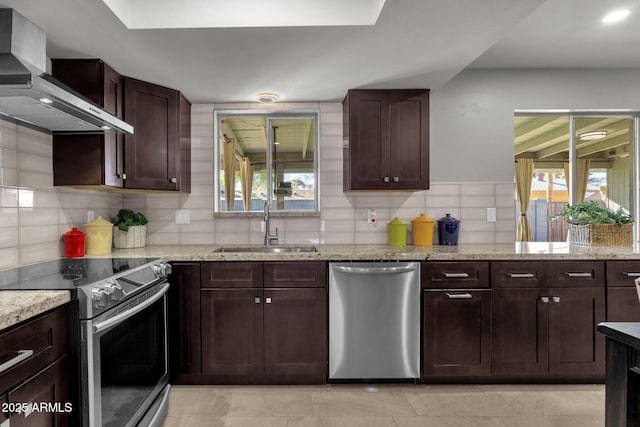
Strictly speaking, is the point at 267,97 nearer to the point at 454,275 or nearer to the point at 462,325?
the point at 454,275

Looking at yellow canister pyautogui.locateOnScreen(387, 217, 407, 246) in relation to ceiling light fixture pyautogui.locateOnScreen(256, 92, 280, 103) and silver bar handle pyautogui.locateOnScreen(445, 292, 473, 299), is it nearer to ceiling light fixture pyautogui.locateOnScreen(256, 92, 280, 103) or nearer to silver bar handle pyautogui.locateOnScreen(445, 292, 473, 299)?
silver bar handle pyautogui.locateOnScreen(445, 292, 473, 299)

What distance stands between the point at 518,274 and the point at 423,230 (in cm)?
78

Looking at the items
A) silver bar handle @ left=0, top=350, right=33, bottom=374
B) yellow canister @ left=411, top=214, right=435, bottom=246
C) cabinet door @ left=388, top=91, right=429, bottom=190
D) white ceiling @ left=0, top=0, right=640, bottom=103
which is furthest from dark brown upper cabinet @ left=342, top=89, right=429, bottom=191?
silver bar handle @ left=0, top=350, right=33, bottom=374

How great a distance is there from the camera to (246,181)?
3.37m

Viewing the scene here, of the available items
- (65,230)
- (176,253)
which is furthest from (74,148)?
(176,253)

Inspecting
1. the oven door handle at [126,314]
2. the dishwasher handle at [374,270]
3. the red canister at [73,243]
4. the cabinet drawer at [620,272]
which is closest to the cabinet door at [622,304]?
the cabinet drawer at [620,272]

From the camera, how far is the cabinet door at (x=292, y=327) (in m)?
2.51

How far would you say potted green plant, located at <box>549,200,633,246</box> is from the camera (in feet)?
9.49

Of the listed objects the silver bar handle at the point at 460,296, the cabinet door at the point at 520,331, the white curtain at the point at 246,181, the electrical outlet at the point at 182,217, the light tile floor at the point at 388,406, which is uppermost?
the white curtain at the point at 246,181

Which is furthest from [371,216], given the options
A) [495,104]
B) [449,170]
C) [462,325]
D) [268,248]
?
[495,104]

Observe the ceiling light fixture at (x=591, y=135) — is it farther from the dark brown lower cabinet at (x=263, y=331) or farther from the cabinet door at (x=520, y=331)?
the dark brown lower cabinet at (x=263, y=331)

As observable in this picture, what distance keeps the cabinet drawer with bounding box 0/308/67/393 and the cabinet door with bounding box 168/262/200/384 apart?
1.07 metres

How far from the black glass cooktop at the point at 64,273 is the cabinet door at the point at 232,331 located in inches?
22.3

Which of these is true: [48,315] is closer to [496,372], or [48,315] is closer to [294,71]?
[294,71]
